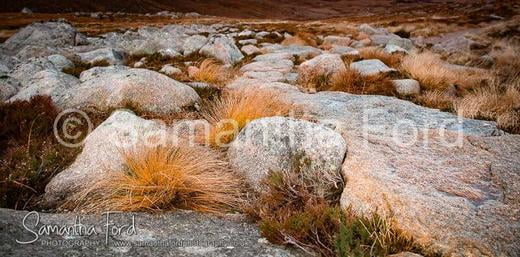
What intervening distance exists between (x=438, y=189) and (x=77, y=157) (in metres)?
3.97

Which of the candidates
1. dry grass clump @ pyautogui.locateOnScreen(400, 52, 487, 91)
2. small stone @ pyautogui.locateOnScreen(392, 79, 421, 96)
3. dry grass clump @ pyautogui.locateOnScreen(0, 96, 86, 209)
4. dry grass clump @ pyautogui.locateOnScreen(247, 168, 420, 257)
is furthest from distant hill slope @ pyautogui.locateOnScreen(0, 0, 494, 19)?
dry grass clump @ pyautogui.locateOnScreen(247, 168, 420, 257)

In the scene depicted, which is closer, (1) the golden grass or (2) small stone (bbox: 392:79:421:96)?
(2) small stone (bbox: 392:79:421:96)

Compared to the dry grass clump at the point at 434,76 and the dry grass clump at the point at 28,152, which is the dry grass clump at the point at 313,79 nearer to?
the dry grass clump at the point at 434,76

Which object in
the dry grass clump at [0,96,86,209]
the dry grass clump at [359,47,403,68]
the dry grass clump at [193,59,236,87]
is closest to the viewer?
the dry grass clump at [0,96,86,209]

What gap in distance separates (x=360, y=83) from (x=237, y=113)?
4.60 metres

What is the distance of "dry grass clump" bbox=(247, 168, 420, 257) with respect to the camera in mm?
2904

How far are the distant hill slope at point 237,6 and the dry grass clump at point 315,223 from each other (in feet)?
255

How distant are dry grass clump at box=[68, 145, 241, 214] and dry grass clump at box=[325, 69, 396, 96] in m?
5.24

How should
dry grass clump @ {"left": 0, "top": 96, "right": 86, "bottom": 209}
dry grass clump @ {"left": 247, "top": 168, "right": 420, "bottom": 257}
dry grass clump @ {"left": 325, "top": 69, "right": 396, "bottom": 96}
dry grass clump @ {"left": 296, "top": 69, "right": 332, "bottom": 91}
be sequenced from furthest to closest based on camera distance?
dry grass clump @ {"left": 296, "top": 69, "right": 332, "bottom": 91} < dry grass clump @ {"left": 325, "top": 69, "right": 396, "bottom": 96} < dry grass clump @ {"left": 0, "top": 96, "right": 86, "bottom": 209} < dry grass clump @ {"left": 247, "top": 168, "right": 420, "bottom": 257}

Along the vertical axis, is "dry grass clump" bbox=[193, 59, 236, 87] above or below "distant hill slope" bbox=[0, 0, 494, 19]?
above

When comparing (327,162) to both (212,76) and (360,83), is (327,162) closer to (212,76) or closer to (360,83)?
(360,83)

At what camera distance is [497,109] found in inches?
269

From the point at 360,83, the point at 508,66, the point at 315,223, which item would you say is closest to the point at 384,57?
the point at 360,83

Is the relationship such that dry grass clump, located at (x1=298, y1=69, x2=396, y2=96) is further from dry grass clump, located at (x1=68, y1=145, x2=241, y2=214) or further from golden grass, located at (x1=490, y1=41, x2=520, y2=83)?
dry grass clump, located at (x1=68, y1=145, x2=241, y2=214)
